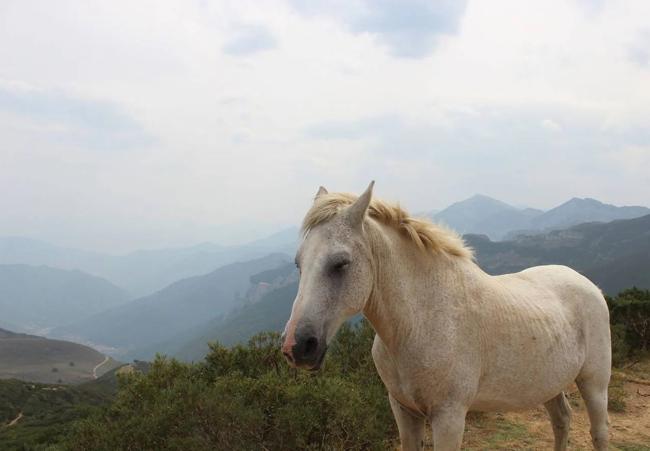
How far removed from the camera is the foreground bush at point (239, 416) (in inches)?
199

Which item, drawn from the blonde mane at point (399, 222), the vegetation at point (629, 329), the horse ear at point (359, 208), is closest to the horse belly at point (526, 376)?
the blonde mane at point (399, 222)

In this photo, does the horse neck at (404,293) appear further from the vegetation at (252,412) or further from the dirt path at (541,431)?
the dirt path at (541,431)

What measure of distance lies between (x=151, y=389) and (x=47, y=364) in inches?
6488

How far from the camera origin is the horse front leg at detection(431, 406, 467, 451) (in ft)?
9.07

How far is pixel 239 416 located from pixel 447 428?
3.07m

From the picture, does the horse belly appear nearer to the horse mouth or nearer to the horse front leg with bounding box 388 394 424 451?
the horse front leg with bounding box 388 394 424 451

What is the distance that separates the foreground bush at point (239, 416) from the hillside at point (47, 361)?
137m

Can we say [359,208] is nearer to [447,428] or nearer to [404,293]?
[404,293]

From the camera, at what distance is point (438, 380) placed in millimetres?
2764

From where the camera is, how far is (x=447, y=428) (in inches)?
109

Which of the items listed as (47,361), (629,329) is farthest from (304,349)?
(47,361)

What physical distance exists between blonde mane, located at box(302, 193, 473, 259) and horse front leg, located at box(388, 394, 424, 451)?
1.21 meters

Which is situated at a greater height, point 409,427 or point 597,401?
point 409,427

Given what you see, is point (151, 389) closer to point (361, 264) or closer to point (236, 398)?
point (236, 398)
